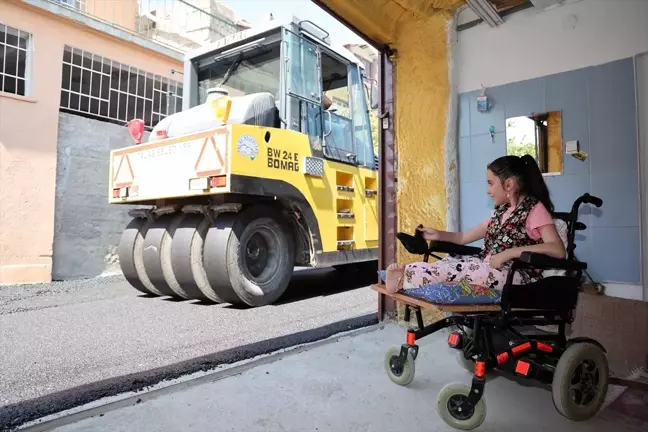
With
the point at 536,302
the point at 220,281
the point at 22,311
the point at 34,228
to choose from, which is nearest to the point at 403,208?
the point at 536,302

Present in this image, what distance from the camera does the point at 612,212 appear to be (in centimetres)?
240

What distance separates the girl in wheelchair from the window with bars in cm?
590

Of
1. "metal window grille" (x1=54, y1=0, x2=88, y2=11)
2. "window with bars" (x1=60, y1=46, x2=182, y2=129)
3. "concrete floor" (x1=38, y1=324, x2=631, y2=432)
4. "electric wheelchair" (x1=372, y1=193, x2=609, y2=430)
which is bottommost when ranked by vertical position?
"concrete floor" (x1=38, y1=324, x2=631, y2=432)

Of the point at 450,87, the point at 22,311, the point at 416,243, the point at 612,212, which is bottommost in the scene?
the point at 22,311

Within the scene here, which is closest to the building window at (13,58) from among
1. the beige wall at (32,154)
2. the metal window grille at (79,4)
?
the beige wall at (32,154)

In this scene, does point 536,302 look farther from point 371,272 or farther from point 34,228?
point 34,228

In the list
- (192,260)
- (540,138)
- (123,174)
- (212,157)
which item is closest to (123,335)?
(192,260)

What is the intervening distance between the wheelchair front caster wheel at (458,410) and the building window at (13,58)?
7156 mm

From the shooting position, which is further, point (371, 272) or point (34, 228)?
point (371, 272)

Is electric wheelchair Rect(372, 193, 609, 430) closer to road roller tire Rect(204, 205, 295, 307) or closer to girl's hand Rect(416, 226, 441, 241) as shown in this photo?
girl's hand Rect(416, 226, 441, 241)

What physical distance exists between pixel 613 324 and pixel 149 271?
169 inches

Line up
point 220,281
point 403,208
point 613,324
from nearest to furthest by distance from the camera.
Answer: point 613,324 < point 403,208 < point 220,281

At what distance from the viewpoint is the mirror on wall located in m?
2.63

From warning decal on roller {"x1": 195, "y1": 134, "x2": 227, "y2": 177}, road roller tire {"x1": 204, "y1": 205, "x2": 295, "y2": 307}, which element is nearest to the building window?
warning decal on roller {"x1": 195, "y1": 134, "x2": 227, "y2": 177}
